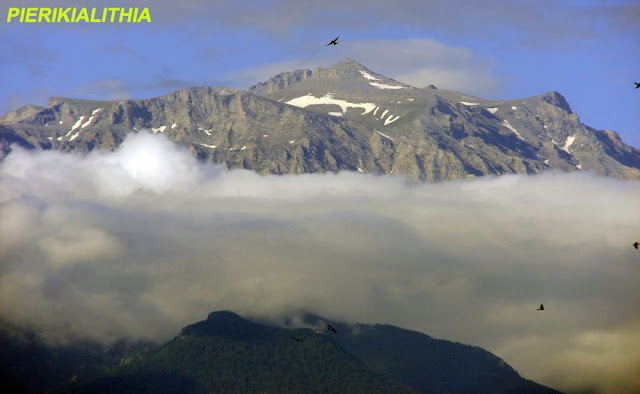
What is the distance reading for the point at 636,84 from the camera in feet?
542

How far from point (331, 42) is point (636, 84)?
45946 mm

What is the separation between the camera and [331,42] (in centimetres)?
16912
